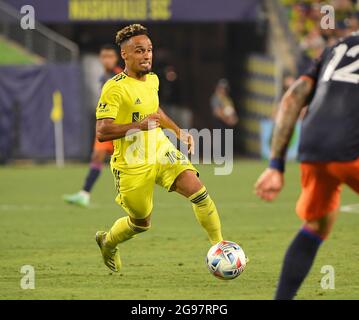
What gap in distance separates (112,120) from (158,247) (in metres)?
2.91

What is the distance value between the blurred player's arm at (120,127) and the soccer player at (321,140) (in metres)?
2.47

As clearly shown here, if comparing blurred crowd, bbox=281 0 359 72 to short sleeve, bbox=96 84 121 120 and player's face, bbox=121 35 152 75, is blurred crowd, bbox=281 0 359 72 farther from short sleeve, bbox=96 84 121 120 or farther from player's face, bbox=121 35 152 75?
short sleeve, bbox=96 84 121 120

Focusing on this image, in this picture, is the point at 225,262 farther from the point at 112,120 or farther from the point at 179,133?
the point at 112,120

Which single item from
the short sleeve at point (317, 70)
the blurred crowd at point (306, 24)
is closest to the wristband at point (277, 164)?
the short sleeve at point (317, 70)

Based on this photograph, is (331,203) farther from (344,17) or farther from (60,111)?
(60,111)

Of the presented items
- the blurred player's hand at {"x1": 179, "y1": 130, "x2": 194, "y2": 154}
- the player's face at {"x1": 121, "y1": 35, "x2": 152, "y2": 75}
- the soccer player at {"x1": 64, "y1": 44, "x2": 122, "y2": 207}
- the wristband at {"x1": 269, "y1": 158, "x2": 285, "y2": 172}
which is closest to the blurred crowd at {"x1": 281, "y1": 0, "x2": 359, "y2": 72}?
the soccer player at {"x1": 64, "y1": 44, "x2": 122, "y2": 207}

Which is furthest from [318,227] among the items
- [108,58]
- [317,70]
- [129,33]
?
[108,58]

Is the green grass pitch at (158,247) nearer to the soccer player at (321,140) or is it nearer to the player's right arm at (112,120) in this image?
the player's right arm at (112,120)

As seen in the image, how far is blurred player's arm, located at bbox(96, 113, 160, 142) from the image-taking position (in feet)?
30.1

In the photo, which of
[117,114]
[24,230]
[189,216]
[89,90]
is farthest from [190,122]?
[117,114]

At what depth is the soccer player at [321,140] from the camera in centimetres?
684

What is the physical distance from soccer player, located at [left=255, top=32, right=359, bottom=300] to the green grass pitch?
1.67m
